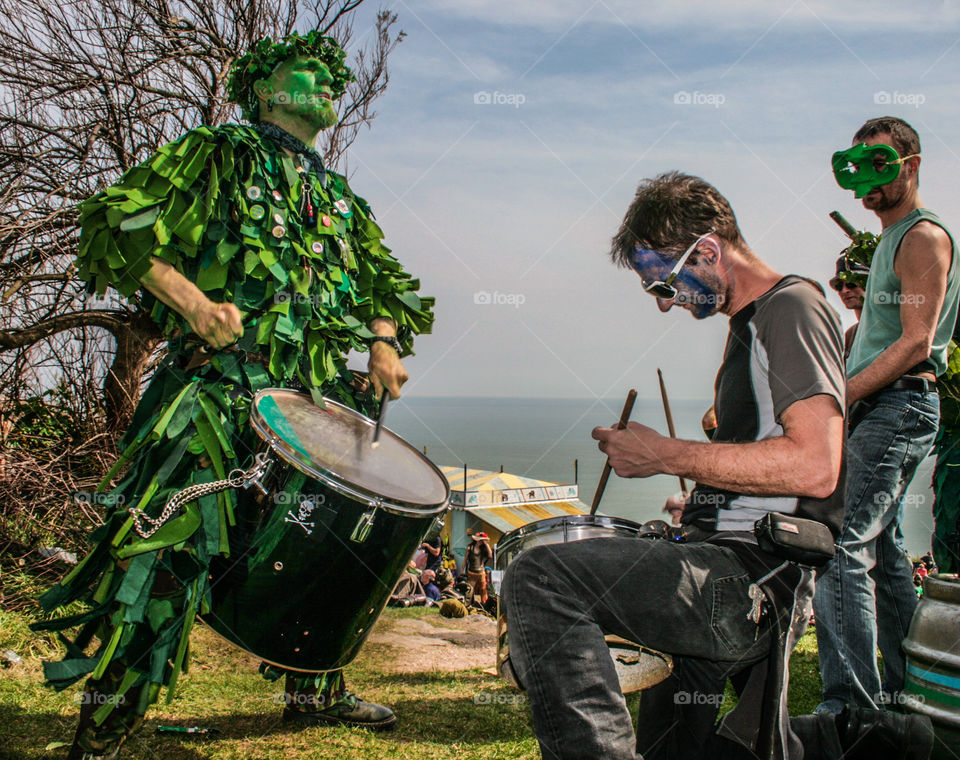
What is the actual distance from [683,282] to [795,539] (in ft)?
2.26

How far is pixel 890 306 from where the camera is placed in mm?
2863

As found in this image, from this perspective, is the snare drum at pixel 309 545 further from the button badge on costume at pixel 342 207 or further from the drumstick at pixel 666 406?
the drumstick at pixel 666 406

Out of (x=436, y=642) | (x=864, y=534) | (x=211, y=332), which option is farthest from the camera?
(x=436, y=642)

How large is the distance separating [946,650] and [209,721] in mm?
2573

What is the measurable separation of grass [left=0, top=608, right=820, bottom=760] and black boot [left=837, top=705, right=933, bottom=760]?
102cm

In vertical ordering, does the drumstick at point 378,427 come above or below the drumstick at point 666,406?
below

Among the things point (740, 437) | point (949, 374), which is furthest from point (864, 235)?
point (740, 437)

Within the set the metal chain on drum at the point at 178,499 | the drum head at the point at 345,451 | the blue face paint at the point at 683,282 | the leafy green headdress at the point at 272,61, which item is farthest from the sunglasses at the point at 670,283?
the leafy green headdress at the point at 272,61

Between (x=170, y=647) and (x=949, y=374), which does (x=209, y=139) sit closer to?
(x=170, y=647)

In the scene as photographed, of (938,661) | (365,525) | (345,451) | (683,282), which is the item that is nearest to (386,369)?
(345,451)

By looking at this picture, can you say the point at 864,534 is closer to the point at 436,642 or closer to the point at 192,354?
the point at 192,354

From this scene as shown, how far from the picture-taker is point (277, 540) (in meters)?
2.15

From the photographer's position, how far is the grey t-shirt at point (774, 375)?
162cm

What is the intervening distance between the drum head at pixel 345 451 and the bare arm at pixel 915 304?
158 cm
